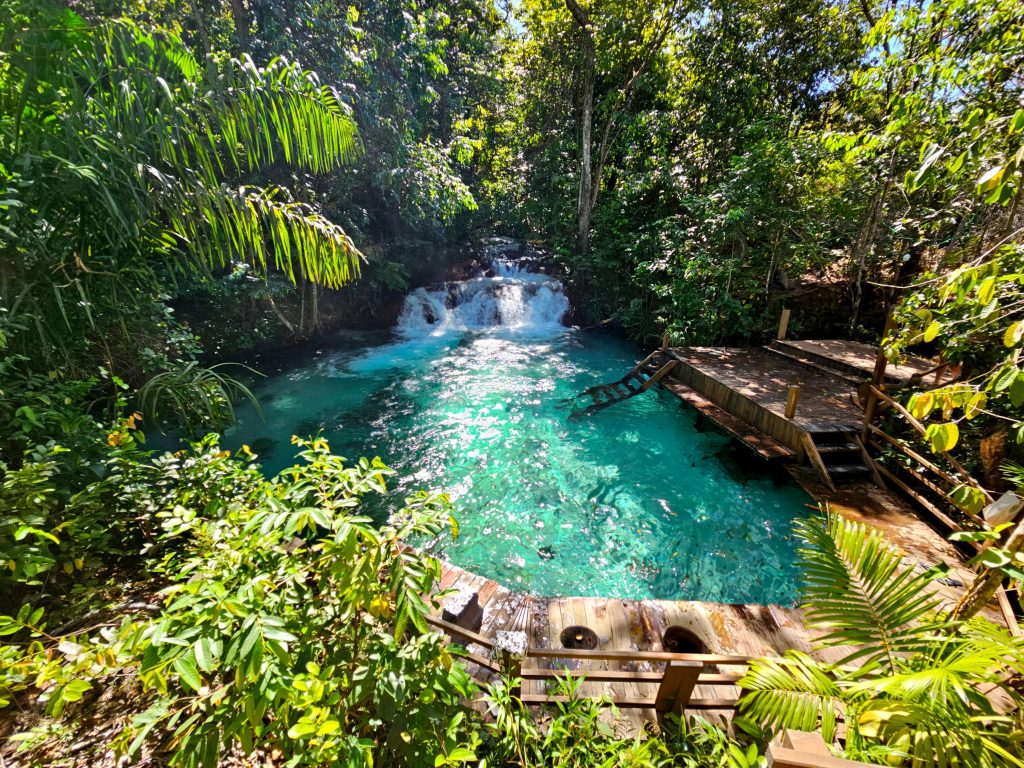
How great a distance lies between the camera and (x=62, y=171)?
285 cm

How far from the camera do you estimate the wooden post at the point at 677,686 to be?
283cm

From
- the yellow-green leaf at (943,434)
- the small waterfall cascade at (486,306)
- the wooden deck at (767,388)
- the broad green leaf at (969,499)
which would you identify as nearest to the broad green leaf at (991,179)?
the yellow-green leaf at (943,434)

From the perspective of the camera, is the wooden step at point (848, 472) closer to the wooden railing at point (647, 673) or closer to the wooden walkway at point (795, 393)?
the wooden walkway at point (795, 393)

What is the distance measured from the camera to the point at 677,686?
115 inches

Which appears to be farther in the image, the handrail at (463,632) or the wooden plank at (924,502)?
the wooden plank at (924,502)

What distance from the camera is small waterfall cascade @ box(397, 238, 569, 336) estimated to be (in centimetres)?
1719

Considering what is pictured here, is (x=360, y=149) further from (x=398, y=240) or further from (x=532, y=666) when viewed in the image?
(x=398, y=240)

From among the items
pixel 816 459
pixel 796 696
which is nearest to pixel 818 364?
pixel 816 459

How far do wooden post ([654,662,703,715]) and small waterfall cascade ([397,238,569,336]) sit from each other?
48.9 feet

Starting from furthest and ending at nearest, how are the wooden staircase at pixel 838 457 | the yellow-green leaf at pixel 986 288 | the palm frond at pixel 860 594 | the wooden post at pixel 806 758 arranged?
the wooden staircase at pixel 838 457 < the palm frond at pixel 860 594 < the yellow-green leaf at pixel 986 288 < the wooden post at pixel 806 758

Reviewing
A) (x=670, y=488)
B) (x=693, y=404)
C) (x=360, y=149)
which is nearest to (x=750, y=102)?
(x=693, y=404)

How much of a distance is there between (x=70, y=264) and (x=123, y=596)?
104 inches

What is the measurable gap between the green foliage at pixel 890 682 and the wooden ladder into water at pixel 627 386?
7.47 metres

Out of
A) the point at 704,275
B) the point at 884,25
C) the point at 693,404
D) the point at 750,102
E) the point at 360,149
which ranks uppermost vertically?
the point at 750,102
